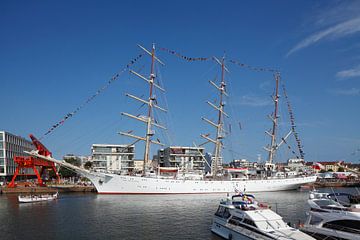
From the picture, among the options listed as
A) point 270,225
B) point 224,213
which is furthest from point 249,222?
point 224,213

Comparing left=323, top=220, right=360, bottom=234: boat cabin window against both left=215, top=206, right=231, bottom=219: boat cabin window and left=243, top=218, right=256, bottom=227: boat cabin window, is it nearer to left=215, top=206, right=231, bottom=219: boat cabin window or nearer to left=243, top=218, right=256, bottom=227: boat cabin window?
left=243, top=218, right=256, bottom=227: boat cabin window

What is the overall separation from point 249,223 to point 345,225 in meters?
6.69

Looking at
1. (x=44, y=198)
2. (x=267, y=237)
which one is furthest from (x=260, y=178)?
(x=267, y=237)

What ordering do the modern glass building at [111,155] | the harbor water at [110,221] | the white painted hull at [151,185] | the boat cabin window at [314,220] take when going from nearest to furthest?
the boat cabin window at [314,220] < the harbor water at [110,221] < the white painted hull at [151,185] < the modern glass building at [111,155]

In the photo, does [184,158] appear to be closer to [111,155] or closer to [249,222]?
[111,155]

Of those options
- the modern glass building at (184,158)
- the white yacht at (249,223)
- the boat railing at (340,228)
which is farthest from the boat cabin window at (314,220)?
the modern glass building at (184,158)

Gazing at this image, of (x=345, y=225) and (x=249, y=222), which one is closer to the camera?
(x=345, y=225)

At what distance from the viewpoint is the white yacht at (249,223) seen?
23609mm

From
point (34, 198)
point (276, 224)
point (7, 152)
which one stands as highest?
point (7, 152)

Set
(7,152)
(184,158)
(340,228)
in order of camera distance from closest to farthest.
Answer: (340,228) < (7,152) < (184,158)

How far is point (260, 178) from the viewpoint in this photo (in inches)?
3297

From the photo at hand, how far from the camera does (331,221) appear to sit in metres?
25.0

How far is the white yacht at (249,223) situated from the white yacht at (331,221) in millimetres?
2433

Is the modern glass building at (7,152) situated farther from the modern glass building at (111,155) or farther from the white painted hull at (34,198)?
the white painted hull at (34,198)
